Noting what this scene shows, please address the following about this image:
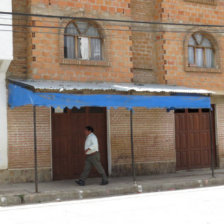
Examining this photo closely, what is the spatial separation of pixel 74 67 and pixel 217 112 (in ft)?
21.7

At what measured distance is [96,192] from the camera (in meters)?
11.5

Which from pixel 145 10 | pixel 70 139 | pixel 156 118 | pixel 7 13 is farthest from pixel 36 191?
pixel 145 10

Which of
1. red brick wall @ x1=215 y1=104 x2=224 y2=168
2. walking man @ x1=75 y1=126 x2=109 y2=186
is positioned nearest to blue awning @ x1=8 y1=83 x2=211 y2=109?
walking man @ x1=75 y1=126 x2=109 y2=186

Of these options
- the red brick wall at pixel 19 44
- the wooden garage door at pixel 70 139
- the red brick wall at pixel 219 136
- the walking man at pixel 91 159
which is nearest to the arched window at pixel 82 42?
the red brick wall at pixel 19 44

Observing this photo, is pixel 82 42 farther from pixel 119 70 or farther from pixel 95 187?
pixel 95 187

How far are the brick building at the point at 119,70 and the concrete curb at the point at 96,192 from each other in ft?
8.36

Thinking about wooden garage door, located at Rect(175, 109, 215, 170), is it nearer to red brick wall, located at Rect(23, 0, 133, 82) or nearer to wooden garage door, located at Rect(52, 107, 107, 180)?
red brick wall, located at Rect(23, 0, 133, 82)

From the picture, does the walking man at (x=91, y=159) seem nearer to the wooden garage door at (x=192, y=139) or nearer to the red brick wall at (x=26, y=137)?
the red brick wall at (x=26, y=137)

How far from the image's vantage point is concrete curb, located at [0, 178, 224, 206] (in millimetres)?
10453

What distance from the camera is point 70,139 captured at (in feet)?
46.8

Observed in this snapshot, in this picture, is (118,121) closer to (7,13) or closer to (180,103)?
(180,103)

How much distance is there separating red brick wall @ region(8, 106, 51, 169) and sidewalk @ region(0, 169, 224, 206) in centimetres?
81

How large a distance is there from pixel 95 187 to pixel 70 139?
2768mm

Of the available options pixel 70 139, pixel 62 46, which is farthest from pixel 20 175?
pixel 62 46
